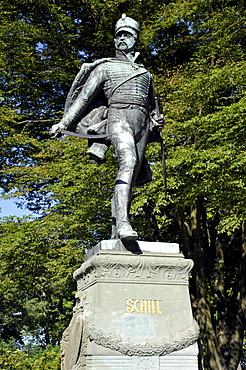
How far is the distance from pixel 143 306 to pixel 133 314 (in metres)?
0.15

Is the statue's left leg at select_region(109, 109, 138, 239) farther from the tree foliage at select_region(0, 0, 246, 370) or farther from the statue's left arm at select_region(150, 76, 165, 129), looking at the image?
the tree foliage at select_region(0, 0, 246, 370)

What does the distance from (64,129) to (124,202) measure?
3.75 feet

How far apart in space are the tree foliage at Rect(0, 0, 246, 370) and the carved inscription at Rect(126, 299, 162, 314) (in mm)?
8108

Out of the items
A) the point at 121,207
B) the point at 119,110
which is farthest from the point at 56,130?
the point at 121,207

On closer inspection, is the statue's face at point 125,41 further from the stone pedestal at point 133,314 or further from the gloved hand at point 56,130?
the stone pedestal at point 133,314

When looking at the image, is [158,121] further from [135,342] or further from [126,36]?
[135,342]

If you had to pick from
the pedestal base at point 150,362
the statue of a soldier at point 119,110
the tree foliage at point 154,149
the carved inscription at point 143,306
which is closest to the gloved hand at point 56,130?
the statue of a soldier at point 119,110

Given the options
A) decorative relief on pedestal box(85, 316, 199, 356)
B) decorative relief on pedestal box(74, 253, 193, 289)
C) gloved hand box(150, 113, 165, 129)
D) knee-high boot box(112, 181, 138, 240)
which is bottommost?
decorative relief on pedestal box(85, 316, 199, 356)

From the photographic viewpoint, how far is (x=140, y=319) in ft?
18.6

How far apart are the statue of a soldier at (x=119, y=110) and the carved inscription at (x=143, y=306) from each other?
808 millimetres

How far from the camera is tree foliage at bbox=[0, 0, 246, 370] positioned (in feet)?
48.8

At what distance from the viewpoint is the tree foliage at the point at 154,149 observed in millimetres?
14875

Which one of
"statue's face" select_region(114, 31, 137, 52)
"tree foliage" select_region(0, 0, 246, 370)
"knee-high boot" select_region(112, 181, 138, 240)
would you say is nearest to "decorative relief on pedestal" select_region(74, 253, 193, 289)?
"knee-high boot" select_region(112, 181, 138, 240)

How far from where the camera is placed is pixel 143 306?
5.74 metres
